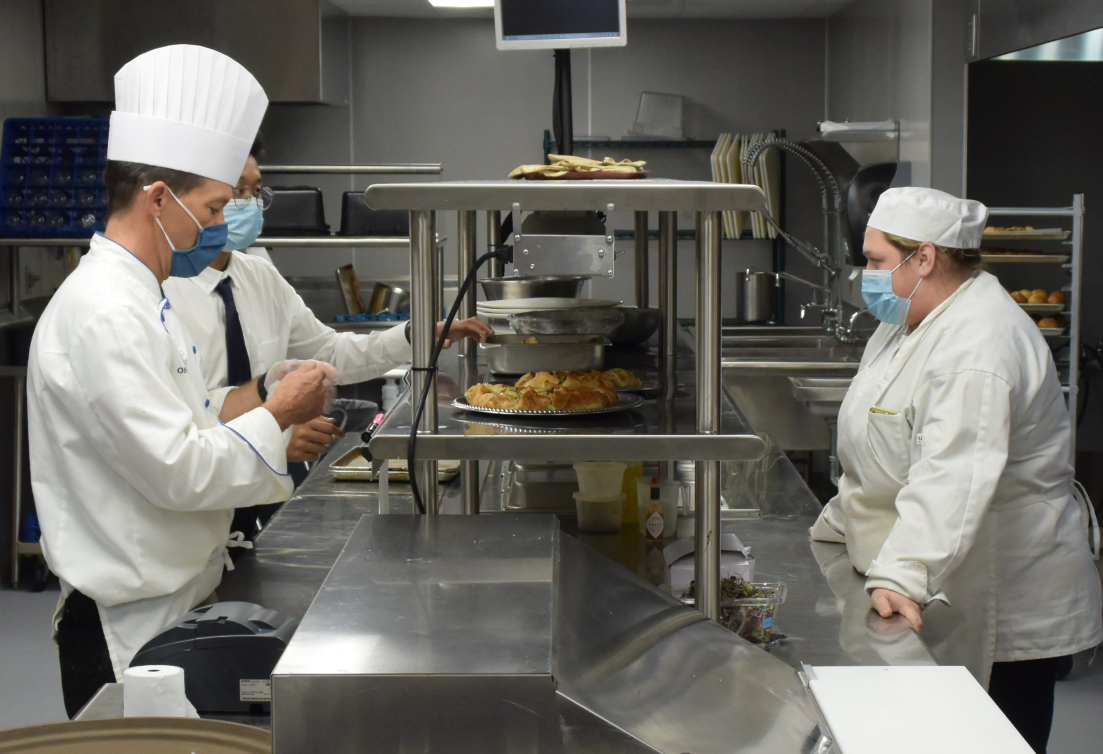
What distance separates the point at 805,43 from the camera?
5.38 metres

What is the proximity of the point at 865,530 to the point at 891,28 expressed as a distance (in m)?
2.86

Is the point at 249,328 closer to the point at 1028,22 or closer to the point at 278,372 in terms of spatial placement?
the point at 278,372

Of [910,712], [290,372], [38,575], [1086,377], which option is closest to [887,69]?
[1086,377]

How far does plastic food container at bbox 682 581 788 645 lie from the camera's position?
1.60 m

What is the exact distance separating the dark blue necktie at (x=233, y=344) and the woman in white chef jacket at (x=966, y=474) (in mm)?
1368

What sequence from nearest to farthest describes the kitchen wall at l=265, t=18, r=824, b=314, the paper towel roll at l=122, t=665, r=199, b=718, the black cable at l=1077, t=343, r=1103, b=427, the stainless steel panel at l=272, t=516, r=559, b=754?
the stainless steel panel at l=272, t=516, r=559, b=754
the paper towel roll at l=122, t=665, r=199, b=718
the black cable at l=1077, t=343, r=1103, b=427
the kitchen wall at l=265, t=18, r=824, b=314

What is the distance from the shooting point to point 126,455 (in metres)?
1.63

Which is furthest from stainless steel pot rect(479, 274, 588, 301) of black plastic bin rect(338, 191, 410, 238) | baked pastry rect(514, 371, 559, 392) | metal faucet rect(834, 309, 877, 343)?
metal faucet rect(834, 309, 877, 343)

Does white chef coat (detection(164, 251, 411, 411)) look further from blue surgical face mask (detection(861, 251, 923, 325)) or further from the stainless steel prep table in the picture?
blue surgical face mask (detection(861, 251, 923, 325))

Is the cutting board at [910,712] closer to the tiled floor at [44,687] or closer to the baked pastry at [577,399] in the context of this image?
the baked pastry at [577,399]

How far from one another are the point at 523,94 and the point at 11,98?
2.30m

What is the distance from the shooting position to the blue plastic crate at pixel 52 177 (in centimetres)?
434

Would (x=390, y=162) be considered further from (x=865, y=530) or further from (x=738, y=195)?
(x=738, y=195)

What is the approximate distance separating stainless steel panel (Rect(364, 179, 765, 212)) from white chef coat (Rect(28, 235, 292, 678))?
0.56 m
